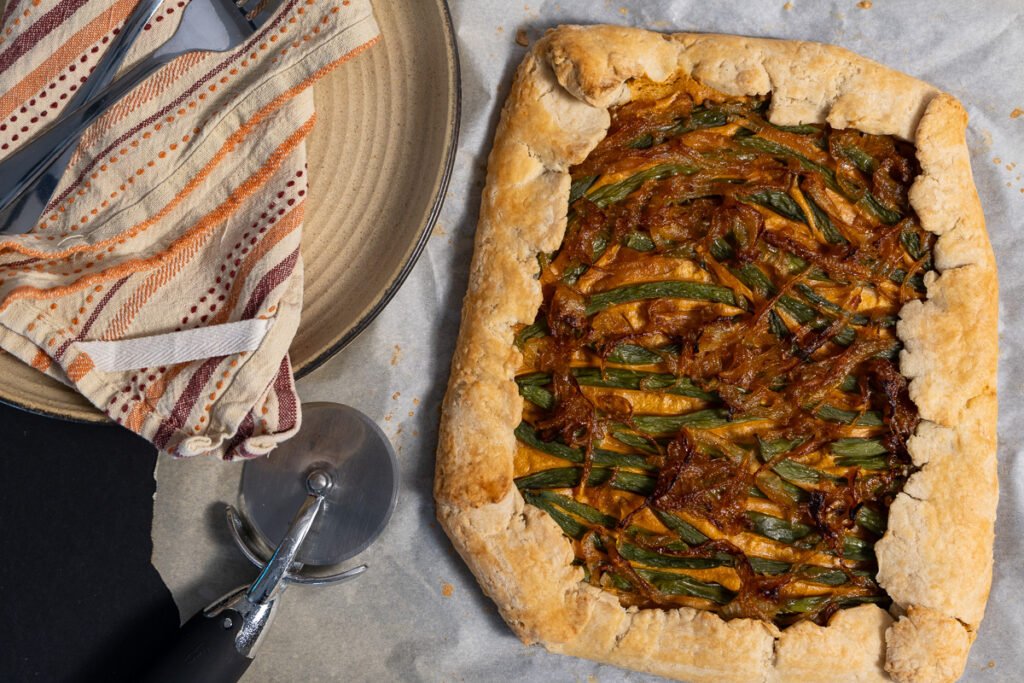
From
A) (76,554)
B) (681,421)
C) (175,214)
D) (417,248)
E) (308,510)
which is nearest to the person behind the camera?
(175,214)

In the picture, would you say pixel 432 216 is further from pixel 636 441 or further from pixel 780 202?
pixel 780 202

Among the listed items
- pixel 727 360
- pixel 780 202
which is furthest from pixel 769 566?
pixel 780 202

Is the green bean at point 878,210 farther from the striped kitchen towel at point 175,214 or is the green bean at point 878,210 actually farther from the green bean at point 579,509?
the striped kitchen towel at point 175,214

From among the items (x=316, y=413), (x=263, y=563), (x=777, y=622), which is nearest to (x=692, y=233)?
(x=777, y=622)

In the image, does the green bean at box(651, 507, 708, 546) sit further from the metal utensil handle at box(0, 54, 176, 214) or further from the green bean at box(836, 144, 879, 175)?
the metal utensil handle at box(0, 54, 176, 214)

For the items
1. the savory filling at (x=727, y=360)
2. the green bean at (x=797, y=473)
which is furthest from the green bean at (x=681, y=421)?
the green bean at (x=797, y=473)
